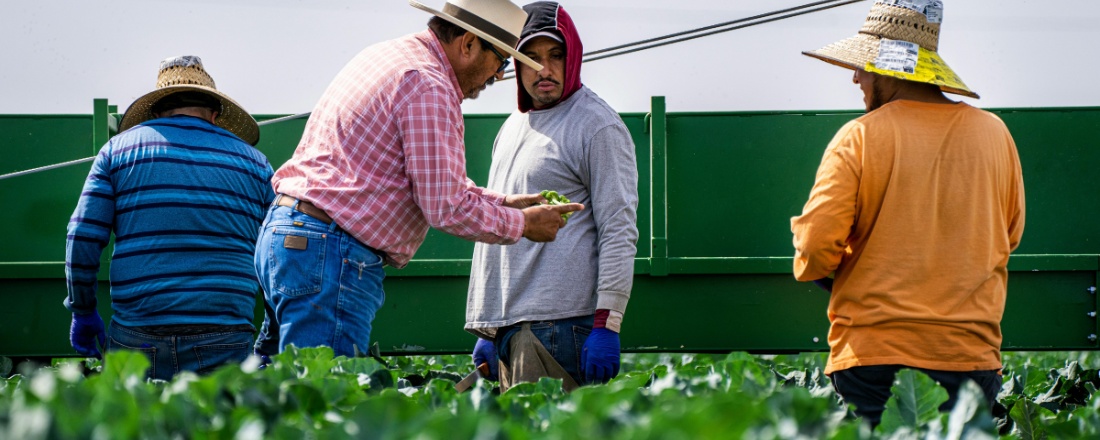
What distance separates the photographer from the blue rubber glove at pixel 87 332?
285cm

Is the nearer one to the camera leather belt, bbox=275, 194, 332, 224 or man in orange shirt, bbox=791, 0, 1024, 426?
man in orange shirt, bbox=791, 0, 1024, 426

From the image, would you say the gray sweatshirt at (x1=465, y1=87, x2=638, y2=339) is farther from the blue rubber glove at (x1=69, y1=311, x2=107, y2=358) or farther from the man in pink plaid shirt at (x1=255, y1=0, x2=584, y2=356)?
the blue rubber glove at (x1=69, y1=311, x2=107, y2=358)

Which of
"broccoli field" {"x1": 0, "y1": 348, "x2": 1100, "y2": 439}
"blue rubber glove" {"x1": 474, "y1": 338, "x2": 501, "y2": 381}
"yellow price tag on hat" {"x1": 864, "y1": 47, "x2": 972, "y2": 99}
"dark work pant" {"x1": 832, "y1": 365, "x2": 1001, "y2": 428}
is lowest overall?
"blue rubber glove" {"x1": 474, "y1": 338, "x2": 501, "y2": 381}

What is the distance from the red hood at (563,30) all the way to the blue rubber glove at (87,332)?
6.04ft

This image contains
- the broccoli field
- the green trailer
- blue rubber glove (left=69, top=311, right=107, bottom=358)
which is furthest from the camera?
the green trailer

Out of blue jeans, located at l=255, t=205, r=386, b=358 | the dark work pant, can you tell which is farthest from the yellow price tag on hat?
blue jeans, located at l=255, t=205, r=386, b=358

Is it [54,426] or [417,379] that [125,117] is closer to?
[417,379]

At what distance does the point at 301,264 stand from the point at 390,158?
0.36 m

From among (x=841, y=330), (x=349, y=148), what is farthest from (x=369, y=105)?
(x=841, y=330)

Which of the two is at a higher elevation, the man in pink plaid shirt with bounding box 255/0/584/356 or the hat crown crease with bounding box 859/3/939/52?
the hat crown crease with bounding box 859/3/939/52

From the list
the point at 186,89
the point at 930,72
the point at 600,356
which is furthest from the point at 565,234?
the point at 186,89

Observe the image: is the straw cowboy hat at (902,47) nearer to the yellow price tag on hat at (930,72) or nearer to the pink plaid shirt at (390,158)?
the yellow price tag on hat at (930,72)

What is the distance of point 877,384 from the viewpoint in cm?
189

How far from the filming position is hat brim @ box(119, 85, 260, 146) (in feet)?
9.52
